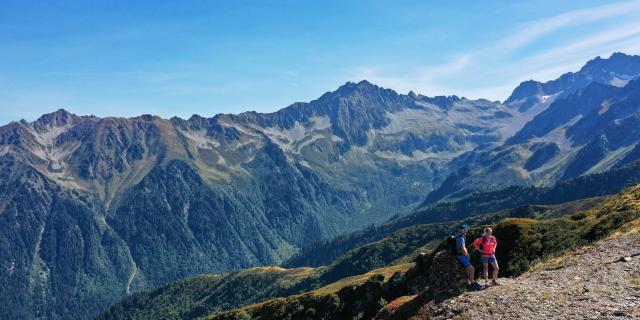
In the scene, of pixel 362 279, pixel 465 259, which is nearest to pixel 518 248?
pixel 465 259

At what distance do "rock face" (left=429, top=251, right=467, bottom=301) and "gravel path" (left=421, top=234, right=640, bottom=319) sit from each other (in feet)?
4.55

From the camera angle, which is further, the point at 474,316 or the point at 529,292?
the point at 529,292

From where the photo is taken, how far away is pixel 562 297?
32.0 metres

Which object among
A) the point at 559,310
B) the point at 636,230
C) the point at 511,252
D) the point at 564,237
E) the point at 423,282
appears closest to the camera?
the point at 559,310

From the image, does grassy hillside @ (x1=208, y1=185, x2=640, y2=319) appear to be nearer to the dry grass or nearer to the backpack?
the backpack

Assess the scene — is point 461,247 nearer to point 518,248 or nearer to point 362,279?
point 518,248

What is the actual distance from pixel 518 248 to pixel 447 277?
3183 cm

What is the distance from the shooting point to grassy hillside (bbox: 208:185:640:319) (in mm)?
52688

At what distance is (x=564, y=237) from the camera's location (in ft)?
186

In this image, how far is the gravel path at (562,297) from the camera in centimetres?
2962

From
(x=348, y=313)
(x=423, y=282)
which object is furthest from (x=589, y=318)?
(x=348, y=313)

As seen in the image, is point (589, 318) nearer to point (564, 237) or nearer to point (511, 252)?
point (564, 237)

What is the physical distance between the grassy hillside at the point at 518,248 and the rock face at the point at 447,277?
3.71ft

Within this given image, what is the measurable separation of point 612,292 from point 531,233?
32.8 meters
